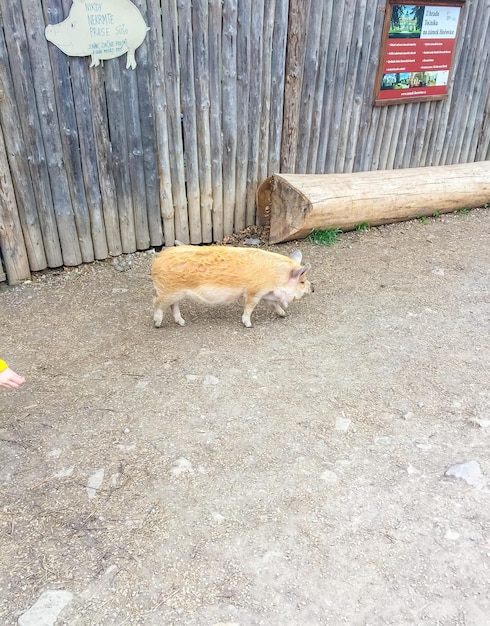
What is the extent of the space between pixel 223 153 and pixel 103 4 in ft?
6.25

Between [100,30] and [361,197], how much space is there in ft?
11.3

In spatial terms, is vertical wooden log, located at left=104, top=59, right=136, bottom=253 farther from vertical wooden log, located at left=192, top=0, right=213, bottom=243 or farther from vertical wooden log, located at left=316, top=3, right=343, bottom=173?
vertical wooden log, located at left=316, top=3, right=343, bottom=173

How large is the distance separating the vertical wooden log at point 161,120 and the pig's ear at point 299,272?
79.8 inches

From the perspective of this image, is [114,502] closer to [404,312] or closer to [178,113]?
[404,312]

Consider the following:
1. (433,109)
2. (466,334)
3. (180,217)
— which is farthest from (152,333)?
(433,109)

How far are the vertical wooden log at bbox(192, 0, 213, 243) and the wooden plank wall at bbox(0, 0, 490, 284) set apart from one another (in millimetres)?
13

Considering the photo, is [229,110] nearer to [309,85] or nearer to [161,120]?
[161,120]

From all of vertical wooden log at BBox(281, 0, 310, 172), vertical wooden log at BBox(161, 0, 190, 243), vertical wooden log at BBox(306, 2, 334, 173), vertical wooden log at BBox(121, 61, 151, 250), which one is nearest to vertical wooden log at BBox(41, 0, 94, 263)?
vertical wooden log at BBox(121, 61, 151, 250)

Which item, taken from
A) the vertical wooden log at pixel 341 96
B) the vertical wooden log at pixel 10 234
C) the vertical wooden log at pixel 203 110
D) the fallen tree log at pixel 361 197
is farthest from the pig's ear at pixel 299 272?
the vertical wooden log at pixel 341 96

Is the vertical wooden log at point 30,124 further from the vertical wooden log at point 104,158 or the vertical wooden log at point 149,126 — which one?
the vertical wooden log at point 149,126

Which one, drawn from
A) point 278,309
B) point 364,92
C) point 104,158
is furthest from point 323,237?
point 104,158

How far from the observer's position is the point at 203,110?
18.6ft

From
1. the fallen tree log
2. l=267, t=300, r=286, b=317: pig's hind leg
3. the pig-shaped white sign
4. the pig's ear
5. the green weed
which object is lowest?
the green weed

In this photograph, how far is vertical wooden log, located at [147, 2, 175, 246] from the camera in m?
5.08
